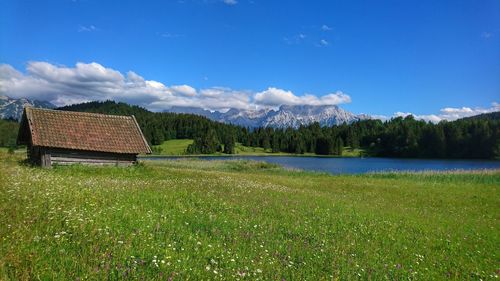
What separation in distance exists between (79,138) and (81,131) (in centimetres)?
115

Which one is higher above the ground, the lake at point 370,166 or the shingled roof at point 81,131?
the shingled roof at point 81,131

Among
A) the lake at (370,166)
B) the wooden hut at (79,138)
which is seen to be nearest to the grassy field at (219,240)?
the wooden hut at (79,138)

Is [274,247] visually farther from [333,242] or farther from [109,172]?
[109,172]

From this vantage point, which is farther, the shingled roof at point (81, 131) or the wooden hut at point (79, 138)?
the shingled roof at point (81, 131)

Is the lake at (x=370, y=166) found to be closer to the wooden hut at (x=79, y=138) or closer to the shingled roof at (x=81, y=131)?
the shingled roof at (x=81, y=131)

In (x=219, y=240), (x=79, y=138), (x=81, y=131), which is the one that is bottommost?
(x=219, y=240)

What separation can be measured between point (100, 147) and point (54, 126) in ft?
15.4

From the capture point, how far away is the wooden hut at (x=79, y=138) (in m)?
36.0

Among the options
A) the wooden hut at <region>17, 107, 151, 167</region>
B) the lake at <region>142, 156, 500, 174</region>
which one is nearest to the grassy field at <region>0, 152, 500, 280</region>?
the wooden hut at <region>17, 107, 151, 167</region>

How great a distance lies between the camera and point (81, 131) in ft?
128

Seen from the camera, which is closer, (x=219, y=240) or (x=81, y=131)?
(x=219, y=240)

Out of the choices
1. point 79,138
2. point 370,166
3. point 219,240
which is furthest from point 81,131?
point 370,166

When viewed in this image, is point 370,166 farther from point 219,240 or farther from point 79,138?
point 219,240

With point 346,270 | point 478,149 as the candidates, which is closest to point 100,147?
point 346,270
